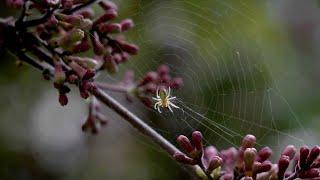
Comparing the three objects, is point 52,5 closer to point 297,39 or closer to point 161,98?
point 161,98

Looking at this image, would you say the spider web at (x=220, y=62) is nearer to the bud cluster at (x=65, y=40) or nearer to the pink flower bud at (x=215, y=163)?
the bud cluster at (x=65, y=40)

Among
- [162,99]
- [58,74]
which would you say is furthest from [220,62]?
A: [58,74]

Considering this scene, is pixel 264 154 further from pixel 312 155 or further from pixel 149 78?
pixel 149 78

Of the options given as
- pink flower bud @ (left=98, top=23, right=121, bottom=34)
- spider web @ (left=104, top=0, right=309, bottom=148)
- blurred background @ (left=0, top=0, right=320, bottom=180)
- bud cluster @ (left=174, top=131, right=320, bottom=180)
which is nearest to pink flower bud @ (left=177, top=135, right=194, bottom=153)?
bud cluster @ (left=174, top=131, right=320, bottom=180)

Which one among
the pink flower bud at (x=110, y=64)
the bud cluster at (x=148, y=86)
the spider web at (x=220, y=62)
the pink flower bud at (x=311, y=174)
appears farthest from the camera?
the spider web at (x=220, y=62)

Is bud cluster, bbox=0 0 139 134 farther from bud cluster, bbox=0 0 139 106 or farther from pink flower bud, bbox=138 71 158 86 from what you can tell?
pink flower bud, bbox=138 71 158 86

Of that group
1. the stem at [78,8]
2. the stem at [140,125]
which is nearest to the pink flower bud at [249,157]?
the stem at [140,125]

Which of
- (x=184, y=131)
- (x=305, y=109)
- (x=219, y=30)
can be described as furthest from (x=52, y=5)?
(x=305, y=109)

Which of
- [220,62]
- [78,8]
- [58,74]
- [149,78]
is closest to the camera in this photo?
[58,74]
